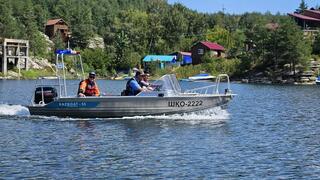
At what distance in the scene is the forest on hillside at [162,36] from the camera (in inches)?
4272

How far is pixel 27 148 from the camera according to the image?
78.2 ft

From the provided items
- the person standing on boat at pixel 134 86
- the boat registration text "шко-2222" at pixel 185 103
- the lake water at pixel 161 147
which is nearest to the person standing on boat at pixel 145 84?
the person standing on boat at pixel 134 86

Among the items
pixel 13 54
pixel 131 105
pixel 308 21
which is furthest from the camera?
pixel 308 21

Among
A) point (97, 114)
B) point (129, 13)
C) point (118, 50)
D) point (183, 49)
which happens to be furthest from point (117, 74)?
point (97, 114)

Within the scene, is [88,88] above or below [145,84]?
below

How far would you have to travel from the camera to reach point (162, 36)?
156750 millimetres

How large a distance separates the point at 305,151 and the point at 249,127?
8.45 m

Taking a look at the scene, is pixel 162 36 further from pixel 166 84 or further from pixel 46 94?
pixel 166 84

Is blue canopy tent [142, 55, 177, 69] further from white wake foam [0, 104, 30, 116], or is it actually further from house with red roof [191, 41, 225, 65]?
white wake foam [0, 104, 30, 116]

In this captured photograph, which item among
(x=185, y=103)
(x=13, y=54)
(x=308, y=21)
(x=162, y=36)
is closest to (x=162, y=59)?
(x=162, y=36)

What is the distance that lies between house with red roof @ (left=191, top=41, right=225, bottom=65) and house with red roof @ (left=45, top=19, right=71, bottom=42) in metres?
45.1

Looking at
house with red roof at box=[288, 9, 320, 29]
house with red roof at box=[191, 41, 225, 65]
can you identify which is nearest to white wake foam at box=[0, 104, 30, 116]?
house with red roof at box=[191, 41, 225, 65]

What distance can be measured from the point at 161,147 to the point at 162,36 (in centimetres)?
13379

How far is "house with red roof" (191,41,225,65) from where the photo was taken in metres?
133
